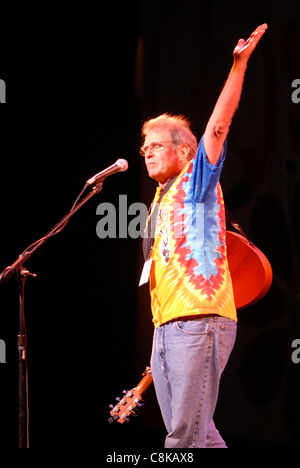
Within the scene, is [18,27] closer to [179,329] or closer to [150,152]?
[150,152]

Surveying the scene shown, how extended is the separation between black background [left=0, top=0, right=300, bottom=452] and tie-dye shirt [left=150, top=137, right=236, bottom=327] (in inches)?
50.5

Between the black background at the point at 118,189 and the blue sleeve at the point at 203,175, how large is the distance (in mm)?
1349

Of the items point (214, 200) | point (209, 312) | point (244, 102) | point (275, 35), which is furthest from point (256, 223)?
point (209, 312)

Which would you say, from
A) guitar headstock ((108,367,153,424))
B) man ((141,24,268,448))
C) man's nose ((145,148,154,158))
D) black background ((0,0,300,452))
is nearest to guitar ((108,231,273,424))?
guitar headstock ((108,367,153,424))

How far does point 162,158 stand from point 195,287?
23.0 inches

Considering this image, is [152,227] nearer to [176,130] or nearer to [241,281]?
[176,130]

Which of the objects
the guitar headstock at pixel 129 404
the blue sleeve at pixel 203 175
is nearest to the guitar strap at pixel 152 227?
the blue sleeve at pixel 203 175

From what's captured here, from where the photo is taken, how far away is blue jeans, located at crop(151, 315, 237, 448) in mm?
1813

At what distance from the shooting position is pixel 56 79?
139 inches

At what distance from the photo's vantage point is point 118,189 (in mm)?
3770

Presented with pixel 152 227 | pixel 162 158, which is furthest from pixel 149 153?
pixel 152 227

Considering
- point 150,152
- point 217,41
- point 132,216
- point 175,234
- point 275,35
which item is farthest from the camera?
point 132,216

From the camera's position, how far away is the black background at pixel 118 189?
316 centimetres
